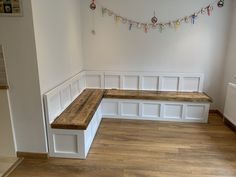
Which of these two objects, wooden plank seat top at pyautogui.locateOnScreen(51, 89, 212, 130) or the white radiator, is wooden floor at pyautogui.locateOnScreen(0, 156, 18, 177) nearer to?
wooden plank seat top at pyautogui.locateOnScreen(51, 89, 212, 130)

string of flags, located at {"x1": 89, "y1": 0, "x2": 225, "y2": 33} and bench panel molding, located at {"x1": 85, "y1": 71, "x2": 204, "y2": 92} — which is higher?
string of flags, located at {"x1": 89, "y1": 0, "x2": 225, "y2": 33}

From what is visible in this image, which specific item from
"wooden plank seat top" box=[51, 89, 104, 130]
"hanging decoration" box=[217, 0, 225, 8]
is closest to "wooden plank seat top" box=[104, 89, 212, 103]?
"wooden plank seat top" box=[51, 89, 104, 130]

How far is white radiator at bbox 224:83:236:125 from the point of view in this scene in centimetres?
315

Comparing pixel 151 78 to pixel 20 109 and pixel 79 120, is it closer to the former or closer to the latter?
pixel 79 120

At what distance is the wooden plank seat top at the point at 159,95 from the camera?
3.46 m

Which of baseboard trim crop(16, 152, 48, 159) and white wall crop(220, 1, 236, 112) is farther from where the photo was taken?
white wall crop(220, 1, 236, 112)

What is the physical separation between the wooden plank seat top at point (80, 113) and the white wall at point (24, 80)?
26 centimetres

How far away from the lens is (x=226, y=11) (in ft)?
11.6

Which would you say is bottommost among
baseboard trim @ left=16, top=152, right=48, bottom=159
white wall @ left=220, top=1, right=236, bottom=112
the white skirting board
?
baseboard trim @ left=16, top=152, right=48, bottom=159

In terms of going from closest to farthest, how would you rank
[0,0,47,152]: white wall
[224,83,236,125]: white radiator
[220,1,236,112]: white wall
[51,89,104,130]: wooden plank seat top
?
[0,0,47,152]: white wall, [51,89,104,130]: wooden plank seat top, [224,83,236,125]: white radiator, [220,1,236,112]: white wall

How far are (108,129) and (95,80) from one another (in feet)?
3.74

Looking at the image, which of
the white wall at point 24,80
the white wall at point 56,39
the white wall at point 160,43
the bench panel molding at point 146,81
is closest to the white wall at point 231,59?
the white wall at point 160,43

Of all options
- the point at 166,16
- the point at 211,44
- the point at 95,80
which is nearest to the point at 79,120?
the point at 95,80

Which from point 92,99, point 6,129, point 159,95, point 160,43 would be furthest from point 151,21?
point 6,129
